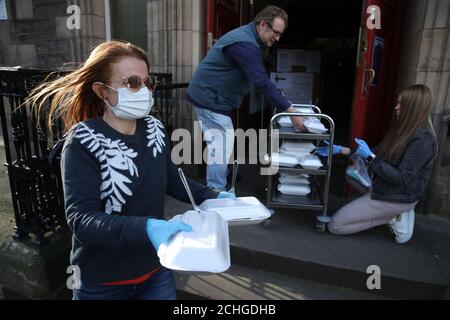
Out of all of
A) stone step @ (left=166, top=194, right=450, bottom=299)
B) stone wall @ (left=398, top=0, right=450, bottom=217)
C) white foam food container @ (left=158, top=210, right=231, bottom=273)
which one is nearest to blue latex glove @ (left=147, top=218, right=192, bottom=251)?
white foam food container @ (left=158, top=210, right=231, bottom=273)

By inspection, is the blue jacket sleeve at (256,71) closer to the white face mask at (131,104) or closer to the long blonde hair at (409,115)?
the long blonde hair at (409,115)

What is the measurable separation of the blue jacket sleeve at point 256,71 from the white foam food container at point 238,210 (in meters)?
1.72

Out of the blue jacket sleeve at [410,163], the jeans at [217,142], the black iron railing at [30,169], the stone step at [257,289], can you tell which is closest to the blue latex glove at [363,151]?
the blue jacket sleeve at [410,163]

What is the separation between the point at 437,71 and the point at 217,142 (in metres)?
2.23

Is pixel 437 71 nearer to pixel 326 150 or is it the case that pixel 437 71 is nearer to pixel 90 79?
pixel 326 150

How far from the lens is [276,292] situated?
262cm

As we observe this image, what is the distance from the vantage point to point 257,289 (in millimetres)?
2656

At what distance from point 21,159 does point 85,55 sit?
292 cm

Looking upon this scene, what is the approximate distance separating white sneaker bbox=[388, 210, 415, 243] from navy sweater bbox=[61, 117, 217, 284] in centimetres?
226

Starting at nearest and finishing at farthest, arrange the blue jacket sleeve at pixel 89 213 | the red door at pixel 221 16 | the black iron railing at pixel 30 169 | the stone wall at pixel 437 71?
the blue jacket sleeve at pixel 89 213
the black iron railing at pixel 30 169
the stone wall at pixel 437 71
the red door at pixel 221 16

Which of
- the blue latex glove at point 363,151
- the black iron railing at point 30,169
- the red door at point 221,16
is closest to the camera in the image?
the black iron railing at point 30,169

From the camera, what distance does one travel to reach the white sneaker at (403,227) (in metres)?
3.02

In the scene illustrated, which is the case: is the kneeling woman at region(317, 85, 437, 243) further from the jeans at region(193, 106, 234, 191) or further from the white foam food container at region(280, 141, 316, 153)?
the jeans at region(193, 106, 234, 191)

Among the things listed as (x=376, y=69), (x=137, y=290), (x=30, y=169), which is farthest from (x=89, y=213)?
(x=376, y=69)
